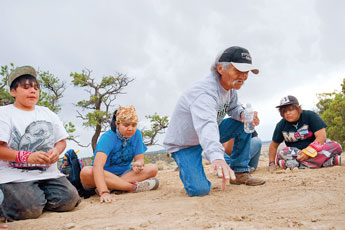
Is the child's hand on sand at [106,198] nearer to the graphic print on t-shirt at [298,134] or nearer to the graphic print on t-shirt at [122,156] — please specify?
the graphic print on t-shirt at [122,156]

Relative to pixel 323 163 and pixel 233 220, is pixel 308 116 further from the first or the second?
pixel 233 220

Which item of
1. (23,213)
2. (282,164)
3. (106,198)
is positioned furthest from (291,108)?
(23,213)

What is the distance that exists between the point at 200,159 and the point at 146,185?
91cm

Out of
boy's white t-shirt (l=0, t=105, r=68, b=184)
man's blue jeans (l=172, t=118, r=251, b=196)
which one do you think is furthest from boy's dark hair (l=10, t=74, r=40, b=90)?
man's blue jeans (l=172, t=118, r=251, b=196)

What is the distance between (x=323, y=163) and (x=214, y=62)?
108 inches

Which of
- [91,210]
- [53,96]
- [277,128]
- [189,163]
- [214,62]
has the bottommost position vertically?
[91,210]

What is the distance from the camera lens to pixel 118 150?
3.40 metres

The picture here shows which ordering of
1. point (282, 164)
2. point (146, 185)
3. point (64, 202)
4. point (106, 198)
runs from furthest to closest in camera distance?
point (282, 164), point (146, 185), point (106, 198), point (64, 202)

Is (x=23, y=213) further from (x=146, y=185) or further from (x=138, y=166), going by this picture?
(x=146, y=185)

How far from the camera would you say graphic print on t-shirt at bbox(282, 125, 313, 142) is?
4.38 metres

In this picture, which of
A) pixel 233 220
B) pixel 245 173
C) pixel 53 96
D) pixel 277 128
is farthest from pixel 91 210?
pixel 53 96

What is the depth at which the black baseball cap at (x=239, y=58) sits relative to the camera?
2588mm

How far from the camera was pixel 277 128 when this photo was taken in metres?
4.62

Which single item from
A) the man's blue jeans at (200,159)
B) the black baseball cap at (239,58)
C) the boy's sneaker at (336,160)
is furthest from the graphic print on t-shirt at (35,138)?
the boy's sneaker at (336,160)
